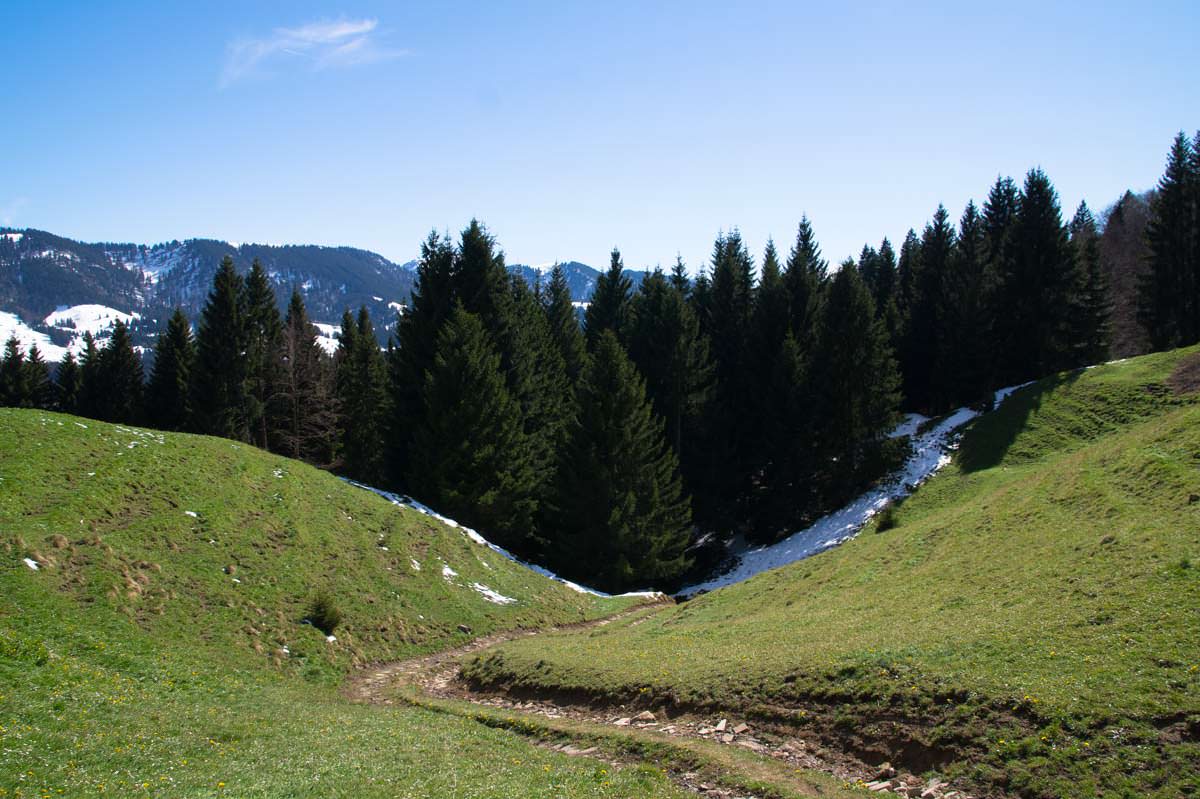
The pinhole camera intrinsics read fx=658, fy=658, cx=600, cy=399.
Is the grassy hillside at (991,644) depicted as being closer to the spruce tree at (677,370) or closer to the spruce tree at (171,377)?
the spruce tree at (677,370)

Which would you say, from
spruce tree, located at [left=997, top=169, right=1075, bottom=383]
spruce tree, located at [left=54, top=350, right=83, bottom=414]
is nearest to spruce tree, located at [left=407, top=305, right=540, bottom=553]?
spruce tree, located at [left=997, top=169, right=1075, bottom=383]

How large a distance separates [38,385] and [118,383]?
17876 mm

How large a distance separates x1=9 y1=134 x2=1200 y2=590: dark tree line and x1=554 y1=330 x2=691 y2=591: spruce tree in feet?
0.39

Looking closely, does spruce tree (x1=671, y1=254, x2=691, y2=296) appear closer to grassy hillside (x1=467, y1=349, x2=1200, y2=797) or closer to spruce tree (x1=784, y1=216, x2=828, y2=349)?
spruce tree (x1=784, y1=216, x2=828, y2=349)

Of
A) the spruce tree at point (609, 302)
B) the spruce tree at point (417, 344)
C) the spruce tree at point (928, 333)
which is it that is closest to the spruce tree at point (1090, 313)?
the spruce tree at point (928, 333)

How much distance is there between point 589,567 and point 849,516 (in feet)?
56.4

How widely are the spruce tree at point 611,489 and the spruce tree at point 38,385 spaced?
66669mm

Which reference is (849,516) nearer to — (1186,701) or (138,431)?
(1186,701)

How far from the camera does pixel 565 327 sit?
62.3m

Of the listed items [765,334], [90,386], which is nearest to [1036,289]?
[765,334]

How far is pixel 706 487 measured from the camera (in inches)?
1866

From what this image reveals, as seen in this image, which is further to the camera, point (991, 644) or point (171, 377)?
point (171, 377)

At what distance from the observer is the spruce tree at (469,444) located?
3600cm

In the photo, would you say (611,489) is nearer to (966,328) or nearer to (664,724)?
(664,724)
